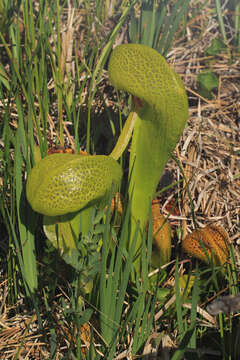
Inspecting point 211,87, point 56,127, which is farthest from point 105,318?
point 211,87

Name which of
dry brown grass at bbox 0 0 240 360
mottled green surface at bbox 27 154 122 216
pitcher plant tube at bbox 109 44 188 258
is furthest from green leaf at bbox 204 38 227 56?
mottled green surface at bbox 27 154 122 216

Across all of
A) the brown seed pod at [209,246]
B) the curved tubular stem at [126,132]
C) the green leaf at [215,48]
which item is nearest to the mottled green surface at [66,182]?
the curved tubular stem at [126,132]

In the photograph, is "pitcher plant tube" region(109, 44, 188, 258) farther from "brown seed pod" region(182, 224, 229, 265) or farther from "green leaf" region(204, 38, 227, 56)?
"green leaf" region(204, 38, 227, 56)

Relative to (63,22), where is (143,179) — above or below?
below

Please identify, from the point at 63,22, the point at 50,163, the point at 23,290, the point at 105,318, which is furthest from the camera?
the point at 63,22

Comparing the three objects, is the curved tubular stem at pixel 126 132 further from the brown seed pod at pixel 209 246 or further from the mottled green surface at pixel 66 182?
the brown seed pod at pixel 209 246

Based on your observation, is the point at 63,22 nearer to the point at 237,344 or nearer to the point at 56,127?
the point at 56,127
